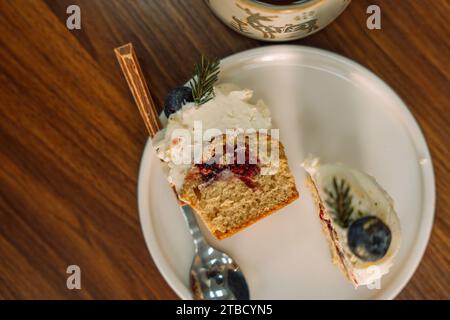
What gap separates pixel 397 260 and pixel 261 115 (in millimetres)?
449

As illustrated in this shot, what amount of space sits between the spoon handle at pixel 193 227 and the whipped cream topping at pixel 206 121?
83mm

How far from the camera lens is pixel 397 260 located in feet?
3.75

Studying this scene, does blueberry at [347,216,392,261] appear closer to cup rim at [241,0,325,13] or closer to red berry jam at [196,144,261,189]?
red berry jam at [196,144,261,189]

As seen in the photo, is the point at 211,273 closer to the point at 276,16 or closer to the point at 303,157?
the point at 303,157

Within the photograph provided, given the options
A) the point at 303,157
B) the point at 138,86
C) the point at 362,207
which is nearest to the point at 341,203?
the point at 362,207

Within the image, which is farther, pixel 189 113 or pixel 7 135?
pixel 7 135

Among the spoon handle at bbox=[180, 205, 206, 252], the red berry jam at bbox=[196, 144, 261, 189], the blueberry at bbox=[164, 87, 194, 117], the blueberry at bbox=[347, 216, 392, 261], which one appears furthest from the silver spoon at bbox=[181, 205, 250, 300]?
the blueberry at bbox=[347, 216, 392, 261]

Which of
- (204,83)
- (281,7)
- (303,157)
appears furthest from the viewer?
(303,157)

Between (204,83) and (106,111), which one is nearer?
(204,83)

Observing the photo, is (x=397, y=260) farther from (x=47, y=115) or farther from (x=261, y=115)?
(x=47, y=115)

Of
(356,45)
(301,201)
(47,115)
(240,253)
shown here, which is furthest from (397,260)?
(47,115)

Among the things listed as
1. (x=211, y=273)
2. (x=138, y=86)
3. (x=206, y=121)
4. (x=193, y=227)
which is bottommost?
(x=211, y=273)

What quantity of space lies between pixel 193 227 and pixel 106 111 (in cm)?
33

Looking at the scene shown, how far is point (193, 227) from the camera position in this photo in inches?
45.0
